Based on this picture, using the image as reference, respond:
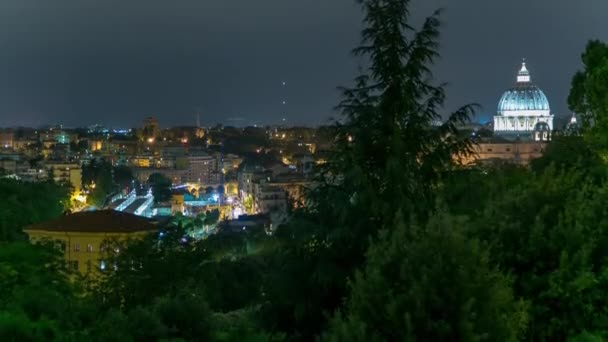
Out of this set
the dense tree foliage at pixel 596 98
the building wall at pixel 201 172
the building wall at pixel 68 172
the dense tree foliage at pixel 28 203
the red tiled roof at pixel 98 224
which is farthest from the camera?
the building wall at pixel 201 172

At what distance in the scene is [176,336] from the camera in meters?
6.78

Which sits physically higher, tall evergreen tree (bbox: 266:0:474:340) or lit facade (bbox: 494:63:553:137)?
lit facade (bbox: 494:63:553:137)

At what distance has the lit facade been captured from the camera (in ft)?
343

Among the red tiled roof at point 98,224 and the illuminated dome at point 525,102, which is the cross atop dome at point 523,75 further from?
the red tiled roof at point 98,224

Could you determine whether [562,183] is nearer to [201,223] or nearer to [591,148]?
[591,148]

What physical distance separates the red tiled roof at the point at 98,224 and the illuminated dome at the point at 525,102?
8470cm

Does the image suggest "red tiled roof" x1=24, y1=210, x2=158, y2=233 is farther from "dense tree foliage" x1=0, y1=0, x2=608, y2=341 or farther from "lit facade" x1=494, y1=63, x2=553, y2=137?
"lit facade" x1=494, y1=63, x2=553, y2=137

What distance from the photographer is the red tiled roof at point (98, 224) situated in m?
25.1

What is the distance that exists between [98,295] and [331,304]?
670 centimetres

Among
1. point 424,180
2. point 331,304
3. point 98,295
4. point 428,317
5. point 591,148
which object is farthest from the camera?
point 591,148

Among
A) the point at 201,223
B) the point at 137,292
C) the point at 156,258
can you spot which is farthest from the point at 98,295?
the point at 201,223

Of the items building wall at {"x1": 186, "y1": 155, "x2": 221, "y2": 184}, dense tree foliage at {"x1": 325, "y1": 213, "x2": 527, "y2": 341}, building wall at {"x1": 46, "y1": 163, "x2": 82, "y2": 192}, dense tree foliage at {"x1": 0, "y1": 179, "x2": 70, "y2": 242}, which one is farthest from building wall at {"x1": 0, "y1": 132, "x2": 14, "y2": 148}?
dense tree foliage at {"x1": 325, "y1": 213, "x2": 527, "y2": 341}

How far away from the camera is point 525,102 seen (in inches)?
4163

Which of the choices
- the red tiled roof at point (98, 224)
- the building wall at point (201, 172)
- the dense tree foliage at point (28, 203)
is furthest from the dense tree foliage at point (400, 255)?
the building wall at point (201, 172)
